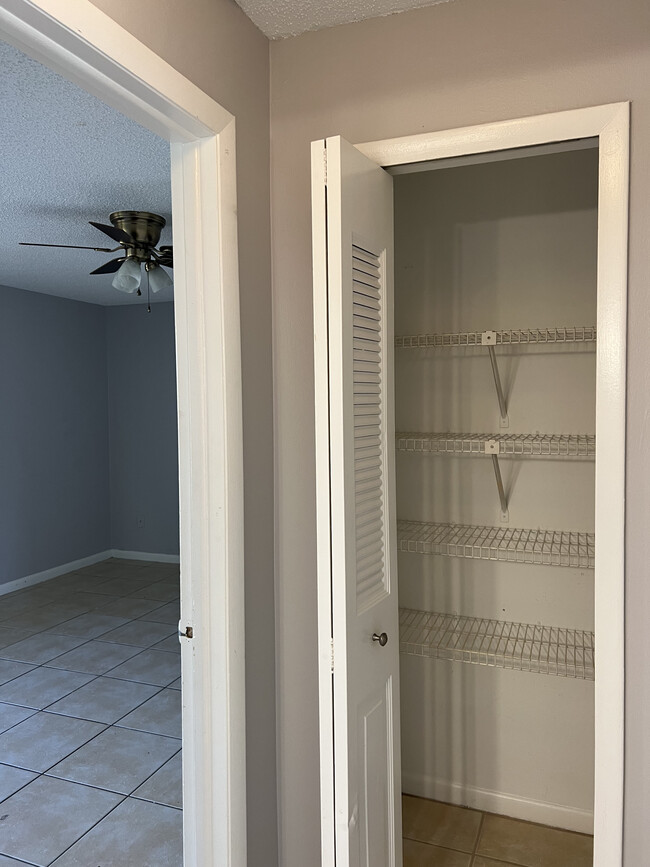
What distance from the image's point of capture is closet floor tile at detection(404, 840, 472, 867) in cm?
226

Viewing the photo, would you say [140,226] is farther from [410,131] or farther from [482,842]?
[482,842]

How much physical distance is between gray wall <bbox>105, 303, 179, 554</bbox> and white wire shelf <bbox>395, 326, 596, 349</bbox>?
180 inches

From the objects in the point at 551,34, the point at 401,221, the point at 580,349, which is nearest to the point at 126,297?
A: the point at 401,221

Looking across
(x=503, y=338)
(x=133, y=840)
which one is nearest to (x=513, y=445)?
(x=503, y=338)

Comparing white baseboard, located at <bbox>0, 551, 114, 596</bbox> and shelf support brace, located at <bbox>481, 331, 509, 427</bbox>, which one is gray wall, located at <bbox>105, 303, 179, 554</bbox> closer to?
white baseboard, located at <bbox>0, 551, 114, 596</bbox>

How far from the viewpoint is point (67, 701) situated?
359 centimetres

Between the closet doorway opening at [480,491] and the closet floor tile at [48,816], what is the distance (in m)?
1.22

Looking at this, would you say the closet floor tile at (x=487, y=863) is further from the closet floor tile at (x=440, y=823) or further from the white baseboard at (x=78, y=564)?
the white baseboard at (x=78, y=564)

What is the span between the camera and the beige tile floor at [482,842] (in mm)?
2266

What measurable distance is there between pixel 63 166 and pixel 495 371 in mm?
2000

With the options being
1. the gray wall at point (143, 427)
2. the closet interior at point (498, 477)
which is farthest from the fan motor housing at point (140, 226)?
the gray wall at point (143, 427)

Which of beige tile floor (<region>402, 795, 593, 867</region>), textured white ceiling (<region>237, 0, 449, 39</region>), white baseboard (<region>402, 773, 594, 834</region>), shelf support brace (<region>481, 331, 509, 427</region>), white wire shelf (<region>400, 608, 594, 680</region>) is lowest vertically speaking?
beige tile floor (<region>402, 795, 593, 867</region>)

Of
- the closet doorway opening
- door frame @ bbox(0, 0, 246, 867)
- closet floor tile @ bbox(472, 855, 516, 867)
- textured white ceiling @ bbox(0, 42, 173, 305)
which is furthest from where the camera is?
closet floor tile @ bbox(472, 855, 516, 867)

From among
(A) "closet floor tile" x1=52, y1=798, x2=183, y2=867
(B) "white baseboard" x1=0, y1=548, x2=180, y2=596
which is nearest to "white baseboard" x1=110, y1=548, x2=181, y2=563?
(B) "white baseboard" x1=0, y1=548, x2=180, y2=596
